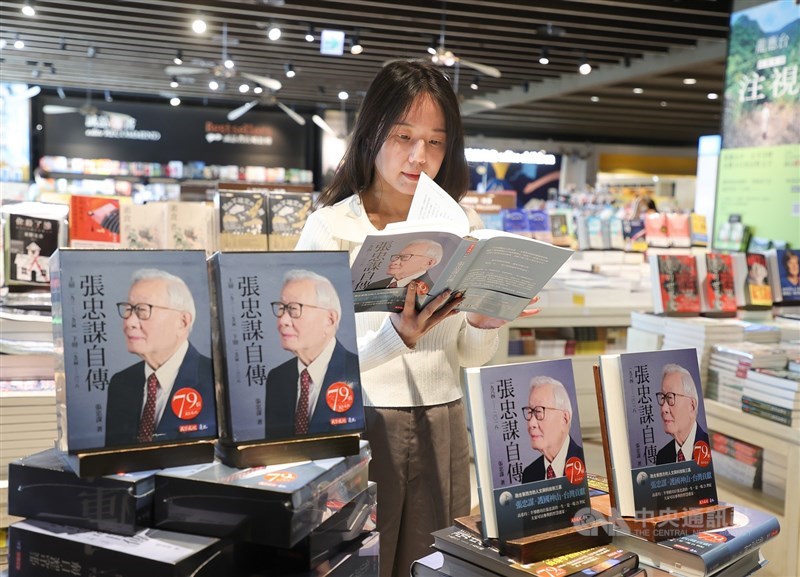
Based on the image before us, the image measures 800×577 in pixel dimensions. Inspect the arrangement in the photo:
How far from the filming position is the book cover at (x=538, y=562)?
1.02 metres

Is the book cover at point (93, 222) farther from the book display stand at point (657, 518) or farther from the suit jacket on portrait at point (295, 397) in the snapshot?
the book display stand at point (657, 518)

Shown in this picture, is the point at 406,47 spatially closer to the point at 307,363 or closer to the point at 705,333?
the point at 705,333

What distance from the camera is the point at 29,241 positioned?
2377 mm

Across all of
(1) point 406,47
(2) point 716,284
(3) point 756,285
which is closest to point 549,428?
(2) point 716,284

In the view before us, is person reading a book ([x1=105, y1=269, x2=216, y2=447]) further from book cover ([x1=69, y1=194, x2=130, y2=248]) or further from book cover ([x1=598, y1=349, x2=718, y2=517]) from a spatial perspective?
book cover ([x1=69, y1=194, x2=130, y2=248])

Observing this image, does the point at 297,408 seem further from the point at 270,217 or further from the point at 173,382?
the point at 270,217

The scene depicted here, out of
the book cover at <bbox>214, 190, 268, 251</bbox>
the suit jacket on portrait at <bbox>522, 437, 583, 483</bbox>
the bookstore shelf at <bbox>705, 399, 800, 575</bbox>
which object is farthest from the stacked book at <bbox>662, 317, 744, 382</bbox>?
the suit jacket on portrait at <bbox>522, 437, 583, 483</bbox>

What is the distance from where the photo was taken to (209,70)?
8734 mm

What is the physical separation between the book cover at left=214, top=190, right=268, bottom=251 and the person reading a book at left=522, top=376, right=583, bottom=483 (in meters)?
2.13

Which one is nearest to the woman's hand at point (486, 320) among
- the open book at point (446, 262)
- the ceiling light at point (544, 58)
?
the open book at point (446, 262)

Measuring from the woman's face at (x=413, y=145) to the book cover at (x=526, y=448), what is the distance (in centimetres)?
63

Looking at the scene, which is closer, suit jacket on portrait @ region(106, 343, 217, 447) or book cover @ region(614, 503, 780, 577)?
suit jacket on portrait @ region(106, 343, 217, 447)

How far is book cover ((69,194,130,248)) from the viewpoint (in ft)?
9.41

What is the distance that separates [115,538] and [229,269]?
0.35 meters
